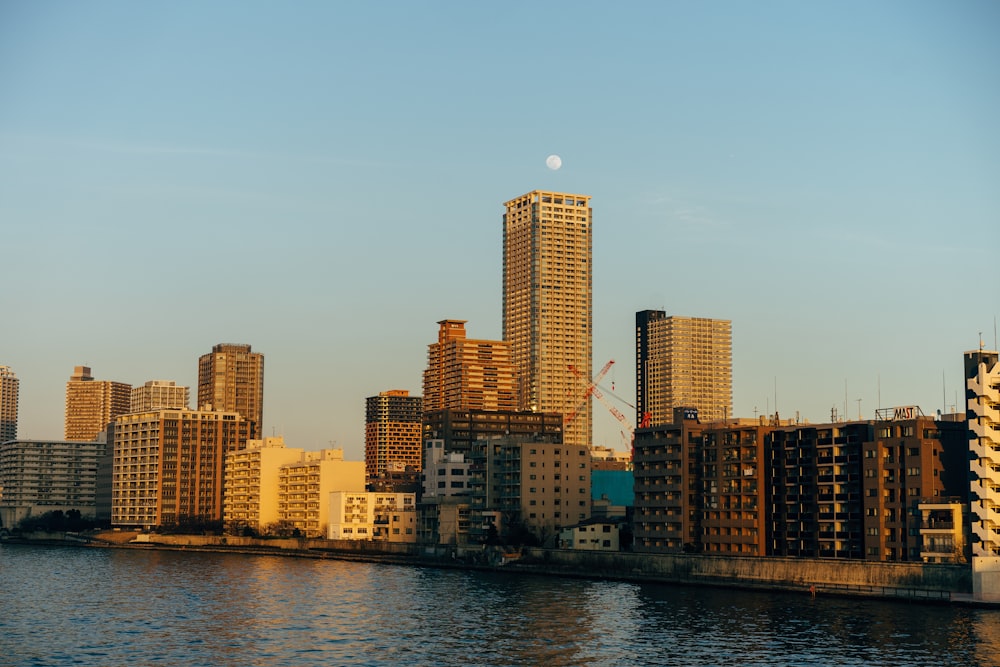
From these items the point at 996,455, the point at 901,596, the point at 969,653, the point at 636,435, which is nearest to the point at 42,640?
the point at 969,653

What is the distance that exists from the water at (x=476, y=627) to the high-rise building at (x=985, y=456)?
958cm

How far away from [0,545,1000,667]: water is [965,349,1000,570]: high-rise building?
9.58 metres

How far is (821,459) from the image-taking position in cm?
16862

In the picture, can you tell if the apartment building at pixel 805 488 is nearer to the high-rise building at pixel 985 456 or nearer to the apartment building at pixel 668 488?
the apartment building at pixel 668 488

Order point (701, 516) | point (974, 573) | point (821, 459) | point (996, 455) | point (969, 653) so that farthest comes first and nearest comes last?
point (701, 516) → point (821, 459) → point (996, 455) → point (974, 573) → point (969, 653)

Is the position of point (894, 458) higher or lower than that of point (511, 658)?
higher

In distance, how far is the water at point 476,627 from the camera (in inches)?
3804

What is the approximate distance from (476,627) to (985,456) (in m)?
59.0

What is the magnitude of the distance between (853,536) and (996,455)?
108ft

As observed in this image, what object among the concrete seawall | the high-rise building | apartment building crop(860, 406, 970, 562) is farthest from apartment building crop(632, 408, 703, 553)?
the high-rise building

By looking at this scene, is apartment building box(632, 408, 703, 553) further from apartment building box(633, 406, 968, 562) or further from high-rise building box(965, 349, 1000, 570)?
high-rise building box(965, 349, 1000, 570)

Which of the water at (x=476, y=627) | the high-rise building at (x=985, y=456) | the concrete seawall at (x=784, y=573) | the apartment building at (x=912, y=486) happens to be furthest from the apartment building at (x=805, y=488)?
the water at (x=476, y=627)

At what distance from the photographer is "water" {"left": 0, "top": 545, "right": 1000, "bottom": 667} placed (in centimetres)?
9662

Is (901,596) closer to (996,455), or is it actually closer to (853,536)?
(996,455)
